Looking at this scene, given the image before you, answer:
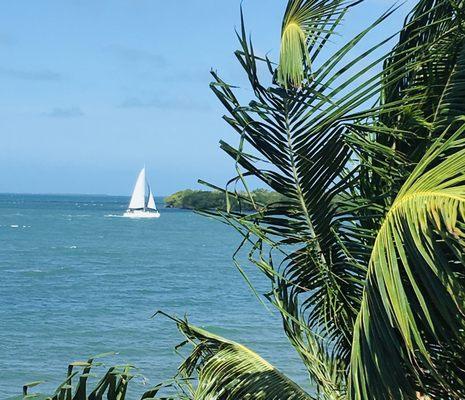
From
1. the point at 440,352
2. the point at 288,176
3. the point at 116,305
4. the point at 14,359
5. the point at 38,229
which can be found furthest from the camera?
the point at 38,229

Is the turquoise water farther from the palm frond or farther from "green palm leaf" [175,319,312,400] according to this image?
the palm frond

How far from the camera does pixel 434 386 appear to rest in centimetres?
365

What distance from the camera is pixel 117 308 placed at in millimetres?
30672

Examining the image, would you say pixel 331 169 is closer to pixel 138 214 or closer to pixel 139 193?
pixel 139 193

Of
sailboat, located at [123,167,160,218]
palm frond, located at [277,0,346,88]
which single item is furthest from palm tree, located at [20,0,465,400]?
sailboat, located at [123,167,160,218]

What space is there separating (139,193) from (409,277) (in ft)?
345

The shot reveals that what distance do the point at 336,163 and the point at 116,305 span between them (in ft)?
92.3

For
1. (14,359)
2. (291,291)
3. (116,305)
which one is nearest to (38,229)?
(116,305)

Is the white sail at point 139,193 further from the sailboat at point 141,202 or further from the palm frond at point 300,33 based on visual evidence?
the palm frond at point 300,33

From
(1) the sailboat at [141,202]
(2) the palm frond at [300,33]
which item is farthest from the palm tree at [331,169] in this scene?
(1) the sailboat at [141,202]

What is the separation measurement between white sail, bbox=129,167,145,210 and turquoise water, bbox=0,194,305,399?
130ft

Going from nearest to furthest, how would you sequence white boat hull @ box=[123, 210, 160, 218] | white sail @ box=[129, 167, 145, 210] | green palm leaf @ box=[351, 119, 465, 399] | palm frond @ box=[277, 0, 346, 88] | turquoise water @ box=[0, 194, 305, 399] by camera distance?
green palm leaf @ box=[351, 119, 465, 399]
palm frond @ box=[277, 0, 346, 88]
turquoise water @ box=[0, 194, 305, 399]
white sail @ box=[129, 167, 145, 210]
white boat hull @ box=[123, 210, 160, 218]

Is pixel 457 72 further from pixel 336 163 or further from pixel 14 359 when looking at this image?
pixel 14 359

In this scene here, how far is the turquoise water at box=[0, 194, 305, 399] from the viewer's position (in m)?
20.8
